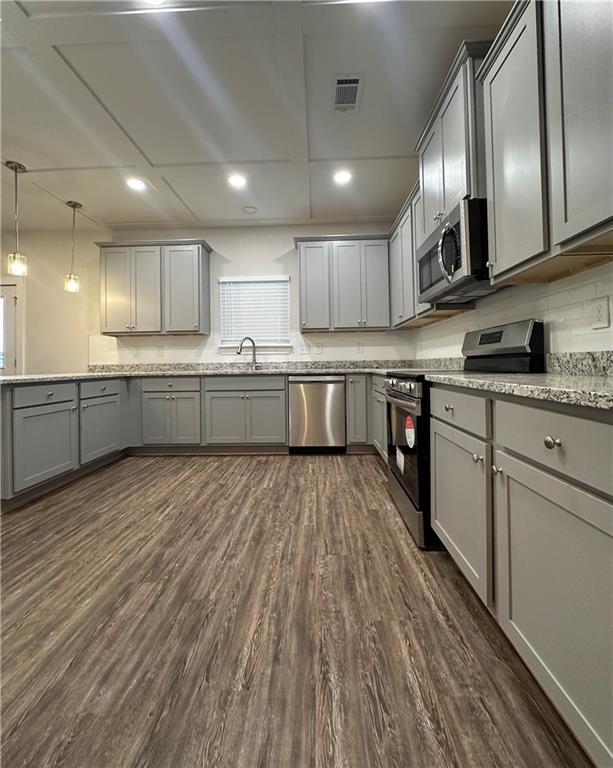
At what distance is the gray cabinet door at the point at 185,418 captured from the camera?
409cm

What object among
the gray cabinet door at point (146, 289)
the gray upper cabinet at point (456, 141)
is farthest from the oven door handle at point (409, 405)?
the gray cabinet door at point (146, 289)

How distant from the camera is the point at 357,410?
4.02 m

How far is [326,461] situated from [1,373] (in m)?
4.49

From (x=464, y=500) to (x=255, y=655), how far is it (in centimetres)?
93

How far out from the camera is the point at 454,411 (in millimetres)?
1526

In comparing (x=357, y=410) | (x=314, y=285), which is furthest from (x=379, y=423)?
(x=314, y=285)

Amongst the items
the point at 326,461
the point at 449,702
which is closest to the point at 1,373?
the point at 326,461

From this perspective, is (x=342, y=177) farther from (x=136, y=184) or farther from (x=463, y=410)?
(x=463, y=410)

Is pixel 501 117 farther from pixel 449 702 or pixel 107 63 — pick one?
pixel 107 63

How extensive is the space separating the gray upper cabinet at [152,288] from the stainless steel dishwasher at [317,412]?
1.53 m

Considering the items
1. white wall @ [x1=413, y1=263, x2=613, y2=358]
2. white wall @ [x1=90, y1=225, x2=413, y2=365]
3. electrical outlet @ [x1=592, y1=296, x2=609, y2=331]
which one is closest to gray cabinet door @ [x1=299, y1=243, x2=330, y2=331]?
white wall @ [x1=90, y1=225, x2=413, y2=365]

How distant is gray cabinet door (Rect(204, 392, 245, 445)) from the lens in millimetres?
4059

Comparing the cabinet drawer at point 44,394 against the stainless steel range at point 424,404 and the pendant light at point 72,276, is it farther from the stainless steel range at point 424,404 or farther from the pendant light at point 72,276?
the stainless steel range at point 424,404

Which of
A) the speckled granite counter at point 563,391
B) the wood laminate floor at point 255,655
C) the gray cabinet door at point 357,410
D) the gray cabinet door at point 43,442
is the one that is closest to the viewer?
the speckled granite counter at point 563,391
